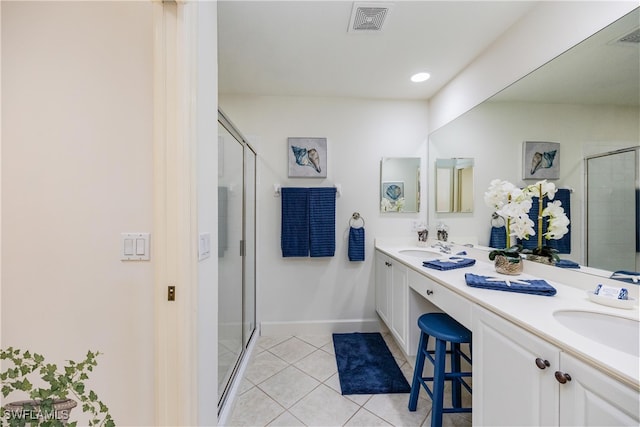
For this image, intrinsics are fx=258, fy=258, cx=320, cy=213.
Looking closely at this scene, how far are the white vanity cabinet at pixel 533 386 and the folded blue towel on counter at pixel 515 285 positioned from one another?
0.18 meters

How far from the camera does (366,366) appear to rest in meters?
2.02

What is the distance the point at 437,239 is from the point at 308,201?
4.27 feet

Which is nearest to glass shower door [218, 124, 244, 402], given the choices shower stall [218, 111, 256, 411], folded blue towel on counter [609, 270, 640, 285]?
shower stall [218, 111, 256, 411]

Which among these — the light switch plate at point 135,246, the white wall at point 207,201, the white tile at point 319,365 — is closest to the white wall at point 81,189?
the light switch plate at point 135,246

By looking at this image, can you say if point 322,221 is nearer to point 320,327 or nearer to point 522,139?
point 320,327

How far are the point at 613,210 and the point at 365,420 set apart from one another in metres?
1.65

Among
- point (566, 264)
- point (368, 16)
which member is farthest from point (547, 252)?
point (368, 16)

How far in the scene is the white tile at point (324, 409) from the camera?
4.98ft

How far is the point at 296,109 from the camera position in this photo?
8.50 ft

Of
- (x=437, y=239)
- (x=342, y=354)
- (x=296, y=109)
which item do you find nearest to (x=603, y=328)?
(x=437, y=239)

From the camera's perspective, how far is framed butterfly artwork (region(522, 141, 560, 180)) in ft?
4.58

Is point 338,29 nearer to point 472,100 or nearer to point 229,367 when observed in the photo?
point 472,100

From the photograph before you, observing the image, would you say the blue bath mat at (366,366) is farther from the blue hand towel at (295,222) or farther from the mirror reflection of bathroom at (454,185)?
the mirror reflection of bathroom at (454,185)

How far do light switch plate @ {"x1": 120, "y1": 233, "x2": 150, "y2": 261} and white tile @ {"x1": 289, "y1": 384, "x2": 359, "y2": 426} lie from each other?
4.35ft
